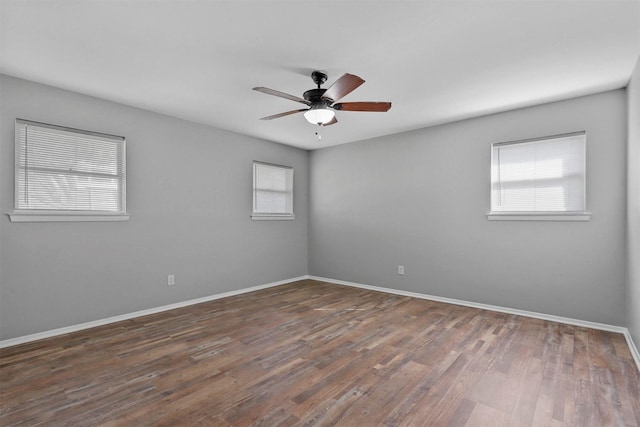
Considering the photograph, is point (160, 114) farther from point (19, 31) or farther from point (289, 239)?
point (289, 239)

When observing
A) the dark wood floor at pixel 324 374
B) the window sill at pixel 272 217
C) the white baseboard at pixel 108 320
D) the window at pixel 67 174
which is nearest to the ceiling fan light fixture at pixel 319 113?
the dark wood floor at pixel 324 374

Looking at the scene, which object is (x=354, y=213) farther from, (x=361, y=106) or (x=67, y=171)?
(x=67, y=171)

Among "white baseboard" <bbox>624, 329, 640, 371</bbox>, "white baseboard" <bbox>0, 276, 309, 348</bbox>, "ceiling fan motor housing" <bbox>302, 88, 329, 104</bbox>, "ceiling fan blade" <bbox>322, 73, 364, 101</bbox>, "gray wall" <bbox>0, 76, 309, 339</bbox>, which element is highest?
"ceiling fan motor housing" <bbox>302, 88, 329, 104</bbox>

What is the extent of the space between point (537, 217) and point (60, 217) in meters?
5.19

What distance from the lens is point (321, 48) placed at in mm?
2406

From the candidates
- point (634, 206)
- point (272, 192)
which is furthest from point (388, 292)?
point (634, 206)

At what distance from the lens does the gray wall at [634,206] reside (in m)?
2.58

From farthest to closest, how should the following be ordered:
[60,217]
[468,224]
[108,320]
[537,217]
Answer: [468,224] → [537,217] → [108,320] → [60,217]

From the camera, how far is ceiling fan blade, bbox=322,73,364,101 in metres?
2.25

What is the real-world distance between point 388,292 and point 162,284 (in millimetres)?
3253

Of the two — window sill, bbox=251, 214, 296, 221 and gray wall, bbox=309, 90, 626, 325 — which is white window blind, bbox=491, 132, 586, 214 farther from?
window sill, bbox=251, 214, 296, 221

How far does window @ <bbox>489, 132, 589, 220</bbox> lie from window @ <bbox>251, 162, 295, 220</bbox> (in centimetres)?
330

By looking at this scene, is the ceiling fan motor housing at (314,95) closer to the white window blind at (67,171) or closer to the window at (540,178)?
the white window blind at (67,171)

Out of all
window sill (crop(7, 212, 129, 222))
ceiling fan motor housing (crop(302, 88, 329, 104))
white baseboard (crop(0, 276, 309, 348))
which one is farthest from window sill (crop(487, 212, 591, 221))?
window sill (crop(7, 212, 129, 222))
